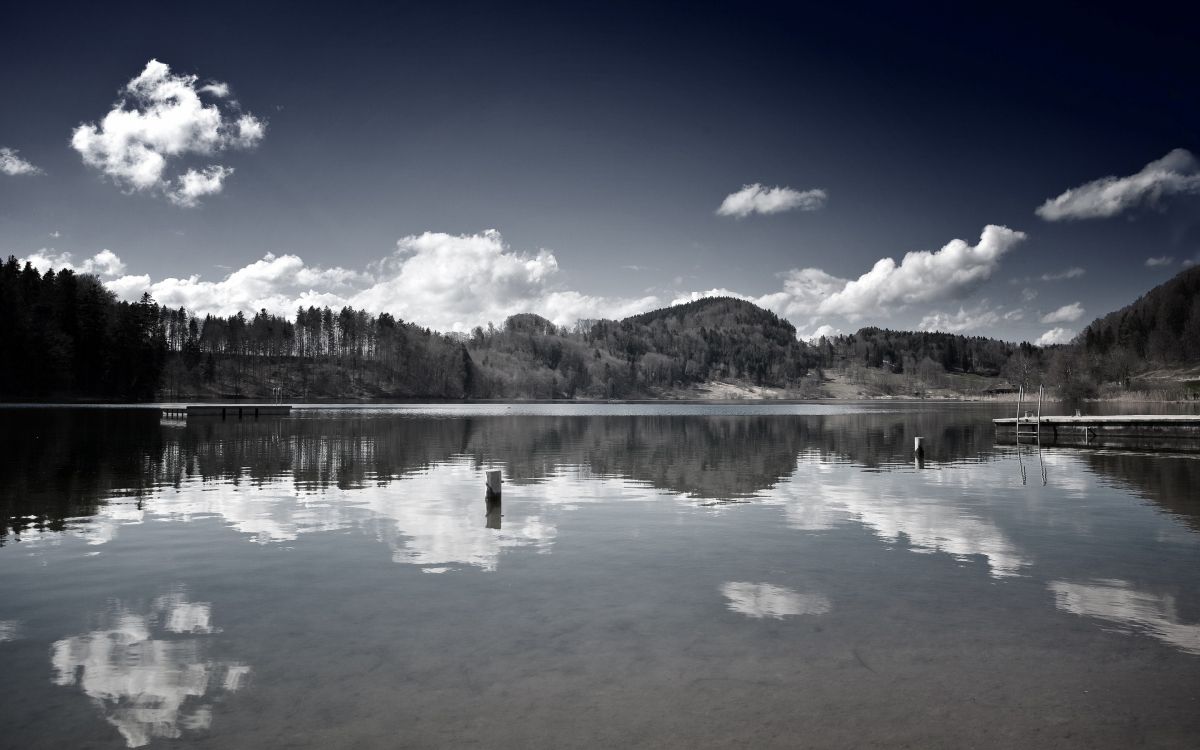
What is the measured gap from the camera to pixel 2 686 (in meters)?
8.92

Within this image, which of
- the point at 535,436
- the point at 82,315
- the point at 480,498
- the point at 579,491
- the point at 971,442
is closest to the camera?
the point at 480,498

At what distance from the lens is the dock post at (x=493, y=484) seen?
23.5m

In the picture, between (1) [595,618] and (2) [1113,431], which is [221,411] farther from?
(2) [1113,431]

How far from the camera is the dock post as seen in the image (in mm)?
23500

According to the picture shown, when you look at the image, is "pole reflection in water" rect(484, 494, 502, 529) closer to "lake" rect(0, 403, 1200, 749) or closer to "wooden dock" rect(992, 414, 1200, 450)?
"lake" rect(0, 403, 1200, 749)

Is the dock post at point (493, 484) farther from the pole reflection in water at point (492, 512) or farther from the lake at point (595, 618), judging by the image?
the lake at point (595, 618)

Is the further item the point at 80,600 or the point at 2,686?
the point at 80,600

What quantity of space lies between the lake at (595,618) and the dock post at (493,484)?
943mm

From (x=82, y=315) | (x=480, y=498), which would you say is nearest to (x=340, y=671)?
(x=480, y=498)

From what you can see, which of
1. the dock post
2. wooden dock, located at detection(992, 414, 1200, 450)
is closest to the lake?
the dock post

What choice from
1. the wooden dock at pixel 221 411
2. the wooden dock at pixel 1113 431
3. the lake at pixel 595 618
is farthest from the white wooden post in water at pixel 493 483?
the wooden dock at pixel 221 411

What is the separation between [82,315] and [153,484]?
114m

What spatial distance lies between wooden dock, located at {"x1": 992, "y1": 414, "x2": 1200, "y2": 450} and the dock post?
45381mm

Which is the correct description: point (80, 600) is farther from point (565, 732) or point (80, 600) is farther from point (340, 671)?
point (565, 732)
